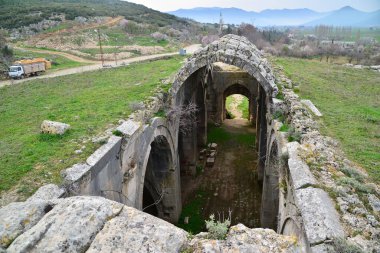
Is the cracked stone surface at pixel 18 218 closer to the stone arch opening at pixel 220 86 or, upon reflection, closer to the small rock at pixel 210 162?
the stone arch opening at pixel 220 86

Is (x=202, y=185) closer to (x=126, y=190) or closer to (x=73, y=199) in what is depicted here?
(x=126, y=190)

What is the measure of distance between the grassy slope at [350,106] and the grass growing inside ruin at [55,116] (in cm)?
610

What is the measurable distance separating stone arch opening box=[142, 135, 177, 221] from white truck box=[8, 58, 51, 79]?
1354cm

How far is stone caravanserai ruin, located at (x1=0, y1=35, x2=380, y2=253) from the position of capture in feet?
11.2

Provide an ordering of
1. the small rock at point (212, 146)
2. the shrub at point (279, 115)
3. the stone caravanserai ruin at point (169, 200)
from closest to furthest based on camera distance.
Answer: the stone caravanserai ruin at point (169, 200), the shrub at point (279, 115), the small rock at point (212, 146)

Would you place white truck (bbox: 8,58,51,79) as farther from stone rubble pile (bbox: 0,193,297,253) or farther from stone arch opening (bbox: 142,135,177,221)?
stone rubble pile (bbox: 0,193,297,253)

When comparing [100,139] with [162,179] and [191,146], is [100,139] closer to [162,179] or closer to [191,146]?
[162,179]

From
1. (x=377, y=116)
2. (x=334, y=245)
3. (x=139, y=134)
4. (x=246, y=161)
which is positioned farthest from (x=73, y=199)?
(x=246, y=161)

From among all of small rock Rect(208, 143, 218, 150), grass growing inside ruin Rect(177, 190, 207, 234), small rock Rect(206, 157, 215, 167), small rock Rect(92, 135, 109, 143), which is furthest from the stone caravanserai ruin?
small rock Rect(208, 143, 218, 150)

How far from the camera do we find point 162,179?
1234cm

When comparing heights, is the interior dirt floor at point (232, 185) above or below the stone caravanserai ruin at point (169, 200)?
below

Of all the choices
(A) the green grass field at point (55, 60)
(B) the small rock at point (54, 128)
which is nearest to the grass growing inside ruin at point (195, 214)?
(B) the small rock at point (54, 128)

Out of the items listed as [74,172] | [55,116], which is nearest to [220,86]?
[55,116]

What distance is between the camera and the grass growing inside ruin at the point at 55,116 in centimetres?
623
